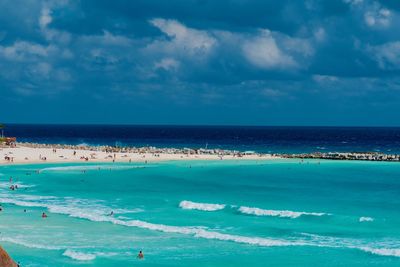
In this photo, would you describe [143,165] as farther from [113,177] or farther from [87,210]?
[87,210]

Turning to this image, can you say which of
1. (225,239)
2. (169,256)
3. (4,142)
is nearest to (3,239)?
(169,256)

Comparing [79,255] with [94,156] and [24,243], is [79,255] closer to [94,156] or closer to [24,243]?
[24,243]

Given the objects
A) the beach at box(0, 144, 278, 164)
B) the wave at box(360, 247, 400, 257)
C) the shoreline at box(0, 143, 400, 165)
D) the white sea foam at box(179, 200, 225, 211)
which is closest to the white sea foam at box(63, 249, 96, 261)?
the wave at box(360, 247, 400, 257)

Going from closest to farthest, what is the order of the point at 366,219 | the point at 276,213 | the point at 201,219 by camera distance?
1. the point at 366,219
2. the point at 201,219
3. the point at 276,213

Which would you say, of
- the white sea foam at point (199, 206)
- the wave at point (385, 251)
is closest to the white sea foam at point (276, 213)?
the white sea foam at point (199, 206)

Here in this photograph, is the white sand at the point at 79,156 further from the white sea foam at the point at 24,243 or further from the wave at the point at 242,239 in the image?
the white sea foam at the point at 24,243

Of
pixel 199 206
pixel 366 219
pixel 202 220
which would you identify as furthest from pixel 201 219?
pixel 366 219
